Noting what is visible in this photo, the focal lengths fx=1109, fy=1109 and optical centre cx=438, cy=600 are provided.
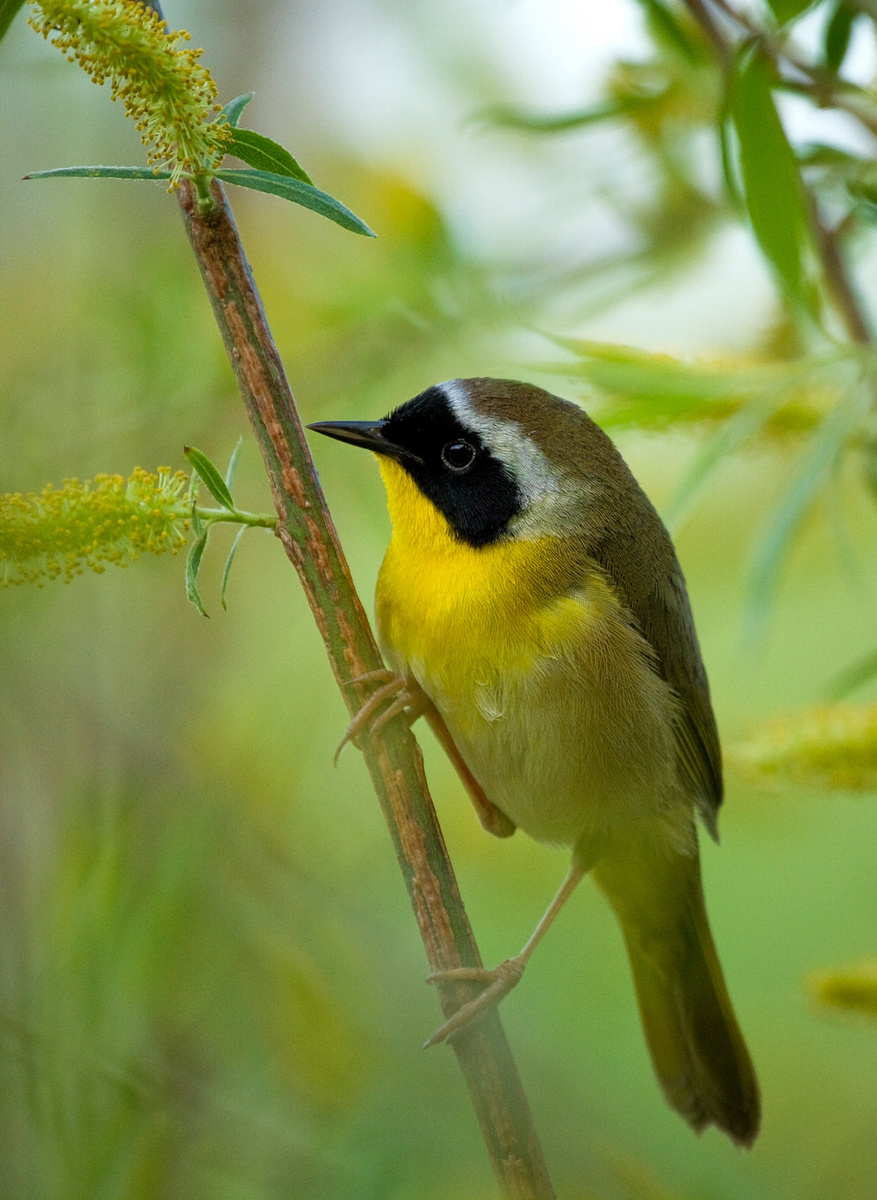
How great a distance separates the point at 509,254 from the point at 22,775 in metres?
1.40

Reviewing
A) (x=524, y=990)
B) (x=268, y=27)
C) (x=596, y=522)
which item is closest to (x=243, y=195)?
(x=268, y=27)

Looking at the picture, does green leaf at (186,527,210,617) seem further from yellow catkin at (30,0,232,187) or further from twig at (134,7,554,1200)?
yellow catkin at (30,0,232,187)

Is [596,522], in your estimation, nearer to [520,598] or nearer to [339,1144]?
[520,598]

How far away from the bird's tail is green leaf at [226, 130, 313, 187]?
5.59 ft

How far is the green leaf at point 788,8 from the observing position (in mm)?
1675

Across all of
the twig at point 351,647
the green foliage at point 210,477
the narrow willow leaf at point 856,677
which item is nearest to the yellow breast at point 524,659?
the narrow willow leaf at point 856,677

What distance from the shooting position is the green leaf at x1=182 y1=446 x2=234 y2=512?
1.14m

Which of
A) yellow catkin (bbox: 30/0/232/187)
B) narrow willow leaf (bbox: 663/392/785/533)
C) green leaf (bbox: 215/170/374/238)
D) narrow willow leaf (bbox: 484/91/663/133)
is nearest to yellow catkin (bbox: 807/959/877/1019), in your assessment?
narrow willow leaf (bbox: 663/392/785/533)

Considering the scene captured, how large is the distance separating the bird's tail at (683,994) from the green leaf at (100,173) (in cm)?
178

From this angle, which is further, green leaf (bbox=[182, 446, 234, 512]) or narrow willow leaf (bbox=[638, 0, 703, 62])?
narrow willow leaf (bbox=[638, 0, 703, 62])

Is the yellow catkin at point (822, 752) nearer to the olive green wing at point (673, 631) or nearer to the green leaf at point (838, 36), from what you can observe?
the olive green wing at point (673, 631)

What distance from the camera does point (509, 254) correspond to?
90.9 inches

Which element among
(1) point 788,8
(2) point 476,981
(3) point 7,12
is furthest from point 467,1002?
(1) point 788,8

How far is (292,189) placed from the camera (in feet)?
3.56
